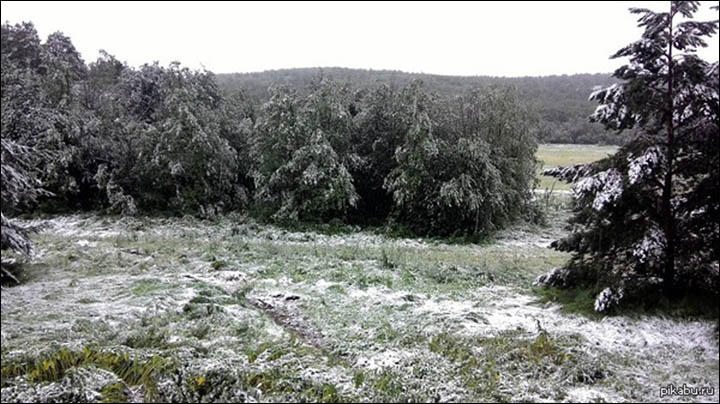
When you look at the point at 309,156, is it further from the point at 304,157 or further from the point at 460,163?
the point at 460,163

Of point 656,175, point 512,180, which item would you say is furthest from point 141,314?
point 512,180

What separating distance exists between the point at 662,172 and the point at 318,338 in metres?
5.21

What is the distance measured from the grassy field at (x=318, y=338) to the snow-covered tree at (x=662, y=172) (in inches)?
32.8

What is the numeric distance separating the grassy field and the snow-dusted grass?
0.07ft

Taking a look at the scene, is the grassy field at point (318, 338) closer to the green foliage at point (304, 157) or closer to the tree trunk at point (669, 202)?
the tree trunk at point (669, 202)

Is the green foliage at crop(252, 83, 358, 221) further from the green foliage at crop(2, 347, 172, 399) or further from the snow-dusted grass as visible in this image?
the green foliage at crop(2, 347, 172, 399)

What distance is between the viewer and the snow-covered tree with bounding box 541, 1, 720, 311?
6102 mm

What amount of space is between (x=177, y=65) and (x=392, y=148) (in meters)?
10.0

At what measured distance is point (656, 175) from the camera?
21.1 feet

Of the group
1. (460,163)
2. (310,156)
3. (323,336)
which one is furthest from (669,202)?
(310,156)

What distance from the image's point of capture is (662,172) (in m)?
6.43

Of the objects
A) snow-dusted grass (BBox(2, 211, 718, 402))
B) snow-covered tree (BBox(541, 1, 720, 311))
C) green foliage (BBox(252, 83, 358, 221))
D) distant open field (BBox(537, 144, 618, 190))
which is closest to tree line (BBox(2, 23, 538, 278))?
green foliage (BBox(252, 83, 358, 221))

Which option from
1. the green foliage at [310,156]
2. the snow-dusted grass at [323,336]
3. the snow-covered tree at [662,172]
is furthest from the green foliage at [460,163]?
the snow-covered tree at [662,172]

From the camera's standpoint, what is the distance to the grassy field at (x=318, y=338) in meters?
4.88
